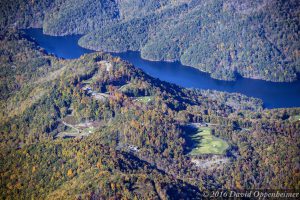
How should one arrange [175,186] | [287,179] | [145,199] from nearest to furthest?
[145,199] → [175,186] → [287,179]

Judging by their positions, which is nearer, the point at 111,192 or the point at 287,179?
the point at 111,192

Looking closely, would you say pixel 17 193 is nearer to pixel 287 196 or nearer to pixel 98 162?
pixel 98 162

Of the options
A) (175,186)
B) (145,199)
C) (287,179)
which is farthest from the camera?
(287,179)

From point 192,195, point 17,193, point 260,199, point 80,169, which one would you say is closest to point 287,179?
point 260,199

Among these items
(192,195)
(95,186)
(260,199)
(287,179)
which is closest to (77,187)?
(95,186)

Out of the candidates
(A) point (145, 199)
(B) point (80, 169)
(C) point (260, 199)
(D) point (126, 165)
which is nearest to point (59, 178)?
(B) point (80, 169)

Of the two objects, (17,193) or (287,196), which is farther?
(17,193)

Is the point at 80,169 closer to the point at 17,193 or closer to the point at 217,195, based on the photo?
the point at 17,193

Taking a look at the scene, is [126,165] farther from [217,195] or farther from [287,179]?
[287,179]
